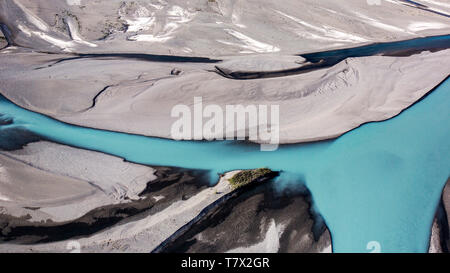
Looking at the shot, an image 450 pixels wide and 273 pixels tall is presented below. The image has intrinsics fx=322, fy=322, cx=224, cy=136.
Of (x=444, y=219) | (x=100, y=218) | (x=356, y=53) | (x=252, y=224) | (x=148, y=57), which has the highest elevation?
(x=356, y=53)

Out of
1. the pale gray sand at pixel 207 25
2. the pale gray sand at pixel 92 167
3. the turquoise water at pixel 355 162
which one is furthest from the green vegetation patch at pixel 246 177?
the pale gray sand at pixel 207 25

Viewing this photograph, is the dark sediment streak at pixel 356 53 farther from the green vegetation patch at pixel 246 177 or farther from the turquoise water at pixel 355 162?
the green vegetation patch at pixel 246 177

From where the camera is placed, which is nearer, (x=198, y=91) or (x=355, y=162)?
(x=355, y=162)

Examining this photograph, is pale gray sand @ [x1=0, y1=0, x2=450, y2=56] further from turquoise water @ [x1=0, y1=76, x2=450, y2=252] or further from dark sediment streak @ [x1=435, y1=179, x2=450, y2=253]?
dark sediment streak @ [x1=435, y1=179, x2=450, y2=253]
